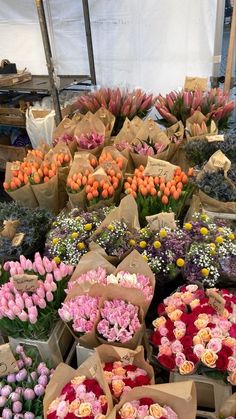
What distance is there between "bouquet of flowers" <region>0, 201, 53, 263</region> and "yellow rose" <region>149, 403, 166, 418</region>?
83 centimetres

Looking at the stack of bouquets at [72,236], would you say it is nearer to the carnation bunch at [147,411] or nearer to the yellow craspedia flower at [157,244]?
the yellow craspedia flower at [157,244]

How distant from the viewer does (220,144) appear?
6.12 ft

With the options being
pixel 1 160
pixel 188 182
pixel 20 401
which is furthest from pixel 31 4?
pixel 20 401

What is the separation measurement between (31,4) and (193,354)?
3.49m

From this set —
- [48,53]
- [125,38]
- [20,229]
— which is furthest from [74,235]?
[125,38]

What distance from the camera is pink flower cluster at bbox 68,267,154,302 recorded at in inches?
45.3

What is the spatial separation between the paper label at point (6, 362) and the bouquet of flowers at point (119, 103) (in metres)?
1.67

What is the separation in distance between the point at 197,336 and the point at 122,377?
237mm

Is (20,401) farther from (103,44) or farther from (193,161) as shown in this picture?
(103,44)

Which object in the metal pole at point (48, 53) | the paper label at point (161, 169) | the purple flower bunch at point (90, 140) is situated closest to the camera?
the paper label at point (161, 169)

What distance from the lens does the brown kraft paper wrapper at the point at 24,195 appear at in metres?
1.77

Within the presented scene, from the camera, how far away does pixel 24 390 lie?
3.35ft

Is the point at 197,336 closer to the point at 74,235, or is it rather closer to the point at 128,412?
the point at 128,412

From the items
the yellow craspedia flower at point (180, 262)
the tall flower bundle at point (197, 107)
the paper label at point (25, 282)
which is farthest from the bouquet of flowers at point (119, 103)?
the paper label at point (25, 282)
